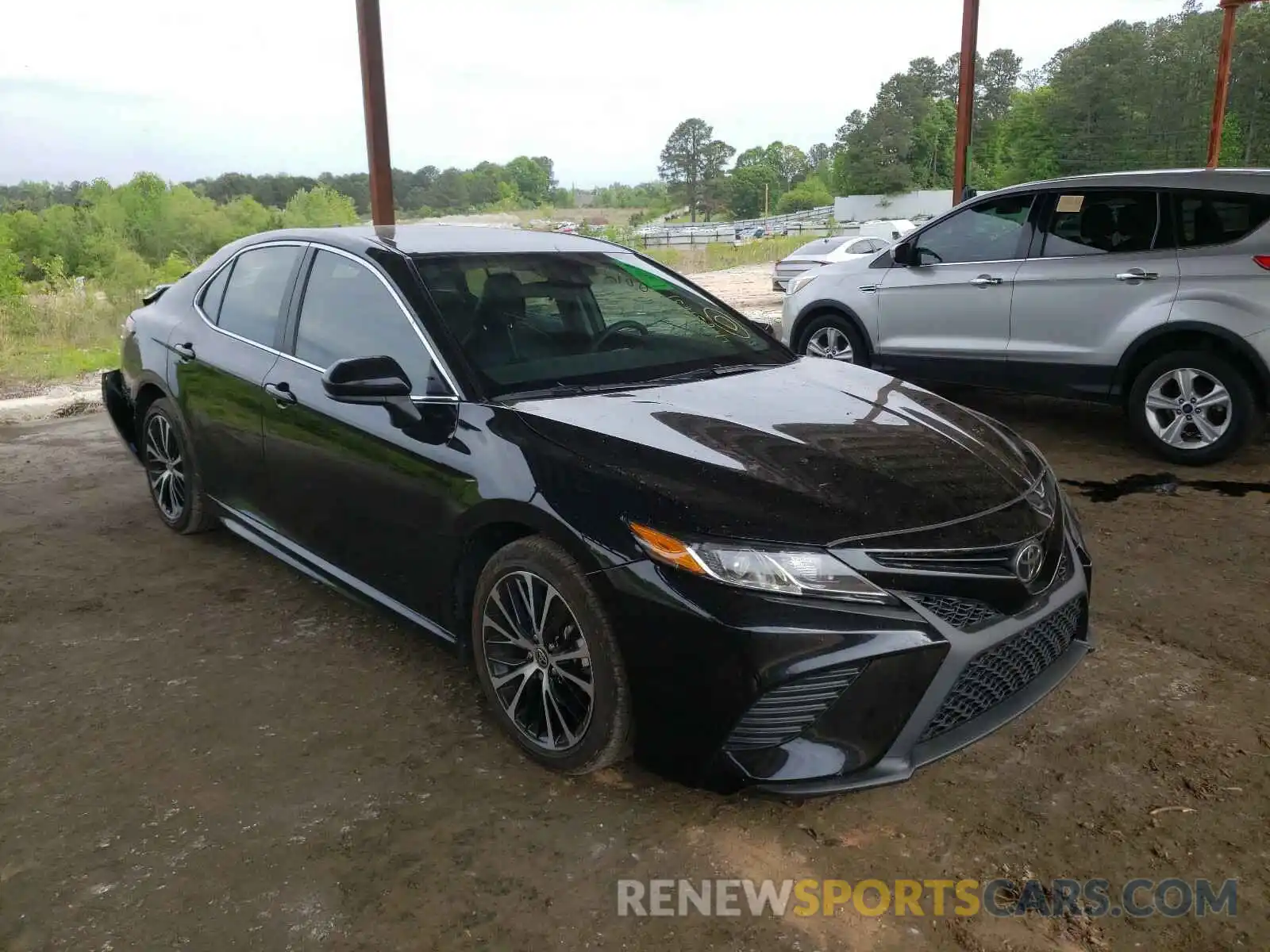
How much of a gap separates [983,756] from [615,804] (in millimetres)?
1102

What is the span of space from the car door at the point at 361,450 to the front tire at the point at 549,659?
0.28 metres

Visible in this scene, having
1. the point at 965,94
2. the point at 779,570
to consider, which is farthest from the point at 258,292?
the point at 965,94

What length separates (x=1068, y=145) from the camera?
23.9 metres

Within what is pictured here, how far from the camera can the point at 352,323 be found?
347 centimetres

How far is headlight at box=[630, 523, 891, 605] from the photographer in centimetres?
229

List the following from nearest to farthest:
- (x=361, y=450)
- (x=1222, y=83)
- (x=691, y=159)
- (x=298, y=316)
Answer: (x=361, y=450), (x=298, y=316), (x=1222, y=83), (x=691, y=159)

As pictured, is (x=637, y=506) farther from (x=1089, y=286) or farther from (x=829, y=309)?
(x=829, y=309)

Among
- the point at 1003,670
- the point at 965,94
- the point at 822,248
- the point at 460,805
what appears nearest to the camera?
the point at 1003,670

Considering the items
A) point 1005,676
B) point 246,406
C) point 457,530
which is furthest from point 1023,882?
point 246,406

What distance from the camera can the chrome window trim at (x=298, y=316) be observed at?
305 cm

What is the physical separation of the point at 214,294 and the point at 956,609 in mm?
3602

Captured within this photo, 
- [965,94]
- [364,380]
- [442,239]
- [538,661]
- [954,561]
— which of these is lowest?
[538,661]

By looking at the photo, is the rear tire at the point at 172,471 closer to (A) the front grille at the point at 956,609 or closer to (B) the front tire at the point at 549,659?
(B) the front tire at the point at 549,659

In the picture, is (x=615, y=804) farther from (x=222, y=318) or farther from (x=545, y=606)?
(x=222, y=318)
